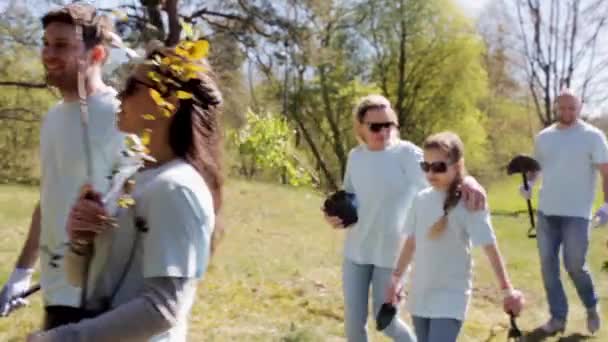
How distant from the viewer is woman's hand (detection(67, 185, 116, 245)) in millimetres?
1586

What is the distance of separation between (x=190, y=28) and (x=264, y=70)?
1711 centimetres

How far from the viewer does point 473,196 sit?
3738 millimetres

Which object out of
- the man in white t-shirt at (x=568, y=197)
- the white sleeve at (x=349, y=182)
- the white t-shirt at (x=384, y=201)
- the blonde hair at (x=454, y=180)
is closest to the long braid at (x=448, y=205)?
the blonde hair at (x=454, y=180)

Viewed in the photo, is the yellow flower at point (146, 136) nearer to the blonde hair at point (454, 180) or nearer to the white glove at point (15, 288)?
the white glove at point (15, 288)

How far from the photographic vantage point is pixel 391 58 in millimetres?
33125

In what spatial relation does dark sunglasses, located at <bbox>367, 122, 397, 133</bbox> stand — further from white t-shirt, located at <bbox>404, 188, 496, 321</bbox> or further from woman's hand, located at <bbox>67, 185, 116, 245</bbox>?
woman's hand, located at <bbox>67, 185, 116, 245</bbox>

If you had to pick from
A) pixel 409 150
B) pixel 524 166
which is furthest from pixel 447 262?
pixel 524 166

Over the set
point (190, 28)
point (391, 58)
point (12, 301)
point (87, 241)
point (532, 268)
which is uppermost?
point (391, 58)

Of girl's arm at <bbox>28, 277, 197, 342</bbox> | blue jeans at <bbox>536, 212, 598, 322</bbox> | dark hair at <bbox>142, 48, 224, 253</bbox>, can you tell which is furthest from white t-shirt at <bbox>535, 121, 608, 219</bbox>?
girl's arm at <bbox>28, 277, 197, 342</bbox>

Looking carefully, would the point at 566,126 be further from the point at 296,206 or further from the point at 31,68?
the point at 31,68

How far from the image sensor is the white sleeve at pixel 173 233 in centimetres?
160

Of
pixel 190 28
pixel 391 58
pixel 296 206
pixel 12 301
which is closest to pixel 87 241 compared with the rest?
pixel 190 28

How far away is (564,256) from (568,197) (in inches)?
18.6

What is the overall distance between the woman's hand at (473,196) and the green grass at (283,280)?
2.75m
